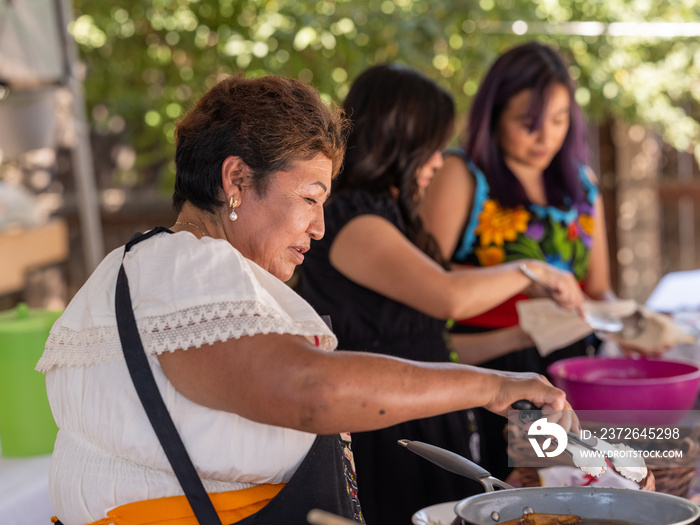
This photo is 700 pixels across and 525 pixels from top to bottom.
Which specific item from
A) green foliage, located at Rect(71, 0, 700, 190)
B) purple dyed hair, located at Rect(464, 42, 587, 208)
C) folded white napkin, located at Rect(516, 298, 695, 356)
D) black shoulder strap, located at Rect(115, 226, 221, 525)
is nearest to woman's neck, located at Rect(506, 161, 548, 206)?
purple dyed hair, located at Rect(464, 42, 587, 208)

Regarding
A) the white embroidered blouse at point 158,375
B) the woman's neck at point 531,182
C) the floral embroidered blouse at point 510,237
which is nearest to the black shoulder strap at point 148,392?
the white embroidered blouse at point 158,375

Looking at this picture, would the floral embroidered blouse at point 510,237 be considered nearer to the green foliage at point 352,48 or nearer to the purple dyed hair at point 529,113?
the purple dyed hair at point 529,113

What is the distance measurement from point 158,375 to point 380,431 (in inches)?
32.1

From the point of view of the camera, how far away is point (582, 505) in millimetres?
936

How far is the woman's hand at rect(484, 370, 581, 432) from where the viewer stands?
938 millimetres

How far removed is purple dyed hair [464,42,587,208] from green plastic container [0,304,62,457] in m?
1.18

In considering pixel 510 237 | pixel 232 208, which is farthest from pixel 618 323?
pixel 232 208

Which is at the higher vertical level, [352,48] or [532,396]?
[352,48]

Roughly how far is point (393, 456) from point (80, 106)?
1.96 meters

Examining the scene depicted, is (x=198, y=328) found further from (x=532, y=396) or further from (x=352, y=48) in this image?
(x=352, y=48)

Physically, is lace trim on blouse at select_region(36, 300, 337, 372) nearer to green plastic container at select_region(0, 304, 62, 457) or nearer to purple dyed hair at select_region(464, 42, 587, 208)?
green plastic container at select_region(0, 304, 62, 457)

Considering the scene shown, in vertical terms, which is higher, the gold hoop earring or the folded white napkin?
the gold hoop earring

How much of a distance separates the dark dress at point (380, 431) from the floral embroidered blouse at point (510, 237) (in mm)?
476

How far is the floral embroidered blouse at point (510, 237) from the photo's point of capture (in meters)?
2.09
